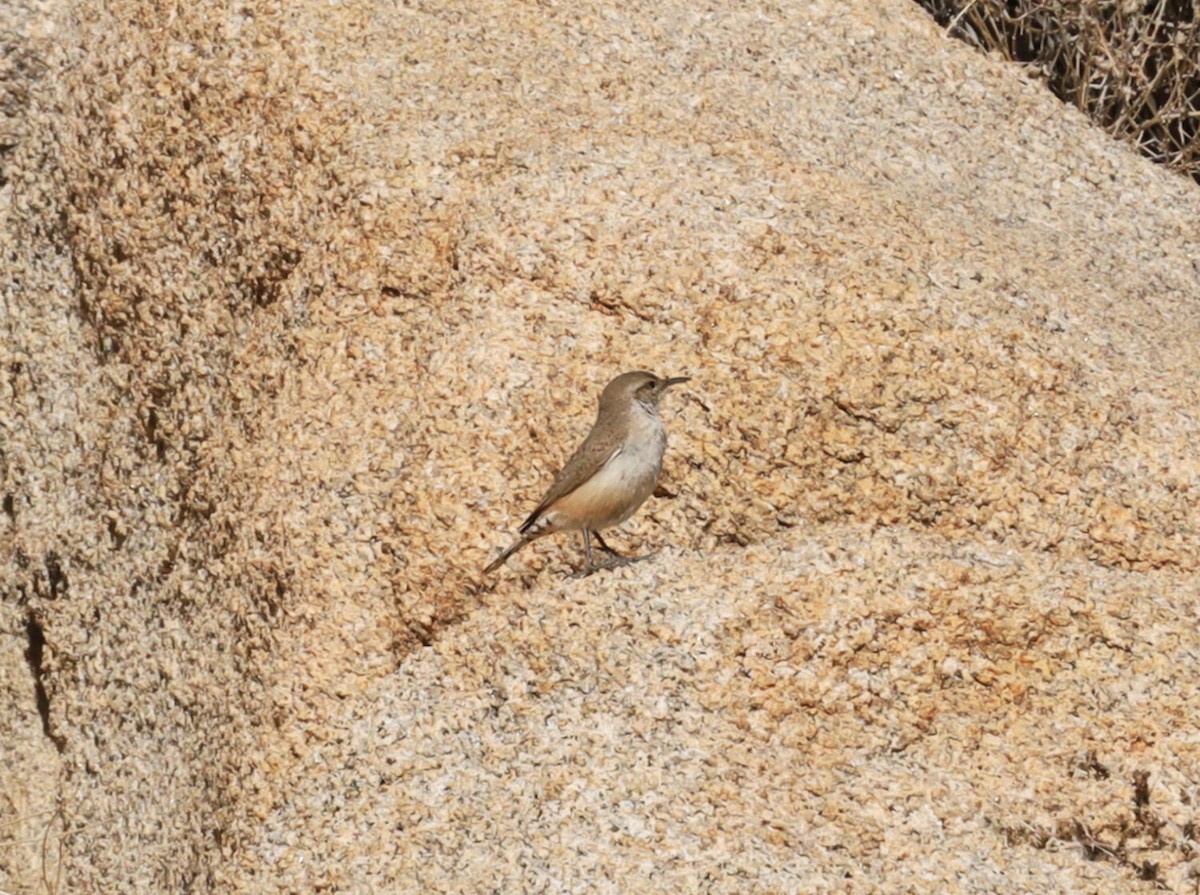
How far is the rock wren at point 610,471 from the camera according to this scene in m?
5.25

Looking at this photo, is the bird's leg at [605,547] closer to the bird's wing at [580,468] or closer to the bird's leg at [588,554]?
the bird's leg at [588,554]

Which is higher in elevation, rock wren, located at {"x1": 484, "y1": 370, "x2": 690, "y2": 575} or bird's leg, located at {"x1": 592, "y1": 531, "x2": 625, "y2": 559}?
rock wren, located at {"x1": 484, "y1": 370, "x2": 690, "y2": 575}

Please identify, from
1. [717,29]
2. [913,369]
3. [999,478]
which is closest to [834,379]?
[913,369]

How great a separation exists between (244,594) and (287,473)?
428mm

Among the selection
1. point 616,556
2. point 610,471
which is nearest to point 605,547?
point 616,556

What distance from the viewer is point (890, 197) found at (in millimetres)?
6383

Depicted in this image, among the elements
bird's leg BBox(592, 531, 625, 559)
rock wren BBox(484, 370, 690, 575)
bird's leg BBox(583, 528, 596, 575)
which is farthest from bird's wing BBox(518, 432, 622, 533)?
bird's leg BBox(592, 531, 625, 559)

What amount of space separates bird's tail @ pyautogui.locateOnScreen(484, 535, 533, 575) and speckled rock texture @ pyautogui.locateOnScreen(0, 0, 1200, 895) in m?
0.04

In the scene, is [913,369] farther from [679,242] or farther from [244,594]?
[244,594]

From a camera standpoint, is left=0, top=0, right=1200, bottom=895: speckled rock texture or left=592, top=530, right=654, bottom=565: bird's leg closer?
left=0, top=0, right=1200, bottom=895: speckled rock texture

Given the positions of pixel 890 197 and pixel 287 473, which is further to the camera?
pixel 890 197

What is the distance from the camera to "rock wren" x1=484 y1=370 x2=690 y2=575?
525 cm

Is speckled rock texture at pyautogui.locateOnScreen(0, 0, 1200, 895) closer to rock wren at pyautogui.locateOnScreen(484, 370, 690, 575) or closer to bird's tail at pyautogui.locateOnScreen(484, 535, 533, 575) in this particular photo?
bird's tail at pyautogui.locateOnScreen(484, 535, 533, 575)

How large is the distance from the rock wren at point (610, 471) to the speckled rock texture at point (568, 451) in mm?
202
